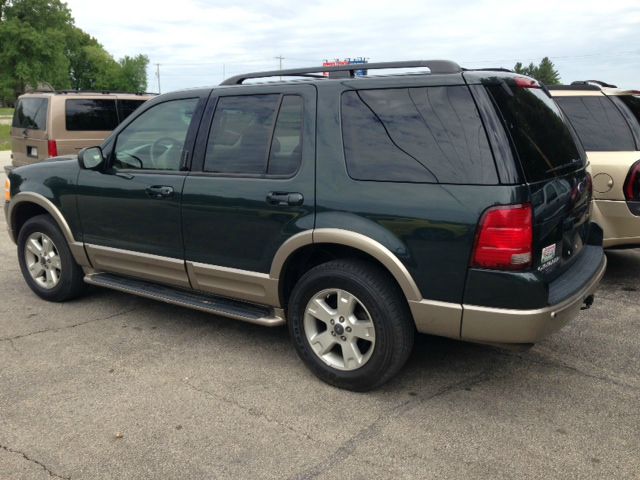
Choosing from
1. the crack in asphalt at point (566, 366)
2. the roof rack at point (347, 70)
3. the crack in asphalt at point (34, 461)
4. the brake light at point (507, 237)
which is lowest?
the crack in asphalt at point (34, 461)

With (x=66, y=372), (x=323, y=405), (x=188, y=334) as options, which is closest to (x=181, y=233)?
(x=188, y=334)

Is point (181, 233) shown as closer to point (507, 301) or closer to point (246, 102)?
point (246, 102)

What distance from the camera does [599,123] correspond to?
213 inches

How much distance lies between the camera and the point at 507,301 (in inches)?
117

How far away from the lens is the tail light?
5.04m

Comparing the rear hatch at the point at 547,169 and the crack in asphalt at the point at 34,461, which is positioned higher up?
the rear hatch at the point at 547,169

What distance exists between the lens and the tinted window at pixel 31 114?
9.60m

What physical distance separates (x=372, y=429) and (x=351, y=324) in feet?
1.93

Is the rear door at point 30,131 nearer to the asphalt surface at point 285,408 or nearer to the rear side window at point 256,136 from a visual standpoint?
the asphalt surface at point 285,408

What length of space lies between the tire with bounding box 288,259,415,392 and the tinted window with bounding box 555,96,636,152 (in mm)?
3026

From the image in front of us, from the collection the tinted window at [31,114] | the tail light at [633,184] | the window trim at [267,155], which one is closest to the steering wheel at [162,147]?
the window trim at [267,155]

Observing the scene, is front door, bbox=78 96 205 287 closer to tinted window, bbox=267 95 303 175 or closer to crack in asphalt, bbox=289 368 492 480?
tinted window, bbox=267 95 303 175

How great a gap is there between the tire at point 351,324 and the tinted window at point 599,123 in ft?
9.93

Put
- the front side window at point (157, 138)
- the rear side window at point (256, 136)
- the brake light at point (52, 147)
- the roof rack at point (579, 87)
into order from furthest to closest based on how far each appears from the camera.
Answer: the brake light at point (52, 147), the roof rack at point (579, 87), the front side window at point (157, 138), the rear side window at point (256, 136)
